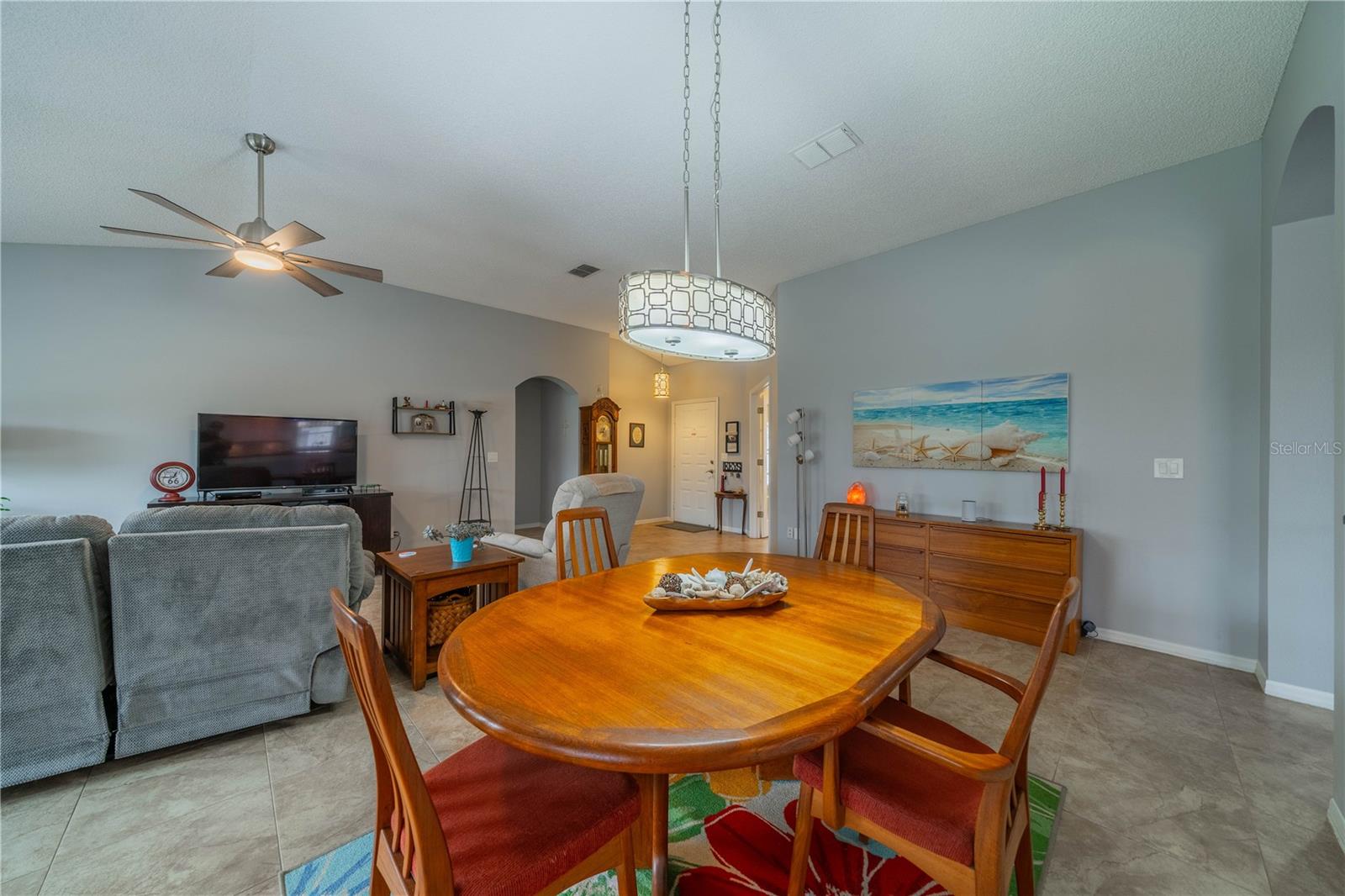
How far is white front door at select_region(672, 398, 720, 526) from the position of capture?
297 inches

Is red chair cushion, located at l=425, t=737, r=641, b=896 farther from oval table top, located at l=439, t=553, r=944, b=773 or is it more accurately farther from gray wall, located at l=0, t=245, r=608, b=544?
gray wall, located at l=0, t=245, r=608, b=544

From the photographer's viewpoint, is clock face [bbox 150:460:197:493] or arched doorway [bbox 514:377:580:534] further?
arched doorway [bbox 514:377:580:534]

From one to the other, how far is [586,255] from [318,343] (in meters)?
2.81

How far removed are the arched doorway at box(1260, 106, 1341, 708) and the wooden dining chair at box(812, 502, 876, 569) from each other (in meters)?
2.03

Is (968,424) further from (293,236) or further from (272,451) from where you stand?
(272,451)

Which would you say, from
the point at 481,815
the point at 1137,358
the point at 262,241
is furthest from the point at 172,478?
the point at 1137,358

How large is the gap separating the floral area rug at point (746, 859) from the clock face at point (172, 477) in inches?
165

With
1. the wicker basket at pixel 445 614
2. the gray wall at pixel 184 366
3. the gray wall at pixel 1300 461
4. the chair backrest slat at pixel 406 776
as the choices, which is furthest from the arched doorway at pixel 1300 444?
the gray wall at pixel 184 366

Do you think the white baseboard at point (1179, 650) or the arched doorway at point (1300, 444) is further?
the white baseboard at point (1179, 650)

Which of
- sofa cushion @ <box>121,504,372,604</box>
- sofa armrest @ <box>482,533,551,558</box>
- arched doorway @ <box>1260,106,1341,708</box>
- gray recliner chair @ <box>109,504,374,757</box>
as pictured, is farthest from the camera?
sofa armrest @ <box>482,533,551,558</box>

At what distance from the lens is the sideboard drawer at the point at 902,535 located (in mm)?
3559

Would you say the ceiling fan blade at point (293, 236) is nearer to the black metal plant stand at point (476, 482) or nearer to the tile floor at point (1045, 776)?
the tile floor at point (1045, 776)

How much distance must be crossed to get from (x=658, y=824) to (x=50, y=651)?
2151 mm

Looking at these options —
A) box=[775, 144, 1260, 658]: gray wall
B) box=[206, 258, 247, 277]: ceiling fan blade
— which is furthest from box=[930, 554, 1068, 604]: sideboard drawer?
box=[206, 258, 247, 277]: ceiling fan blade
